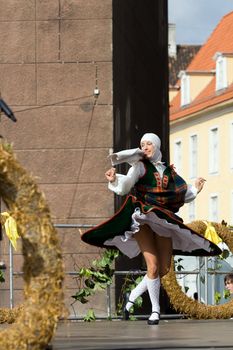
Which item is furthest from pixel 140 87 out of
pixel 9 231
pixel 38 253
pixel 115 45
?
pixel 38 253

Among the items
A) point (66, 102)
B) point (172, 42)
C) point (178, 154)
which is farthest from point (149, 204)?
point (172, 42)

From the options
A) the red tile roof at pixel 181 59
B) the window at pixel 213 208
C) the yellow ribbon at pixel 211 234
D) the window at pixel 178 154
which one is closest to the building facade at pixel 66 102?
the yellow ribbon at pixel 211 234

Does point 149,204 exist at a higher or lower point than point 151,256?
higher

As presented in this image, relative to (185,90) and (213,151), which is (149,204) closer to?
(213,151)

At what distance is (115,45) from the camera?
59.4ft

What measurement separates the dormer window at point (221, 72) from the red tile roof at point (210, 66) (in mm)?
416

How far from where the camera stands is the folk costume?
520 inches

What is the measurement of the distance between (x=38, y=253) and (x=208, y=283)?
34.6 feet

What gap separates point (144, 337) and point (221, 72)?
5912 cm

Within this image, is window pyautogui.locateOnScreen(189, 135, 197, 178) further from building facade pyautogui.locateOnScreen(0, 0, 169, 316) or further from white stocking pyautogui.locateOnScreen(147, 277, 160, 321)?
white stocking pyautogui.locateOnScreen(147, 277, 160, 321)

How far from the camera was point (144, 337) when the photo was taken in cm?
1097

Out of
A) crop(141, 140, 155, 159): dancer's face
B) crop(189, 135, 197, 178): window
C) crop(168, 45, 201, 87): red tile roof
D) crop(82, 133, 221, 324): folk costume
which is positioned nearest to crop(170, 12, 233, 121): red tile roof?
crop(189, 135, 197, 178): window

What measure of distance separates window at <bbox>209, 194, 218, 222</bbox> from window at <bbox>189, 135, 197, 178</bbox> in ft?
7.22

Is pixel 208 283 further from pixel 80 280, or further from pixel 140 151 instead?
pixel 140 151
